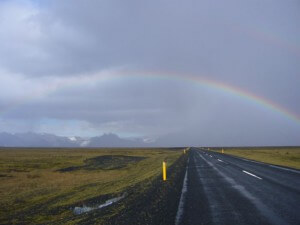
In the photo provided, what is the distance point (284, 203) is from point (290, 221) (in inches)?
112

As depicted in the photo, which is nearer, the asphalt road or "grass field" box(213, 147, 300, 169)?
the asphalt road

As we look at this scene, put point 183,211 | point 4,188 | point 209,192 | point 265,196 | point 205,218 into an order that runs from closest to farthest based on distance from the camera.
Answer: point 205,218 < point 183,211 < point 265,196 < point 209,192 < point 4,188

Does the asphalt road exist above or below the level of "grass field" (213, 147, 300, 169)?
below

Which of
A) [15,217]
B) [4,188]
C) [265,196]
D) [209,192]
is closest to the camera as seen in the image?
[265,196]

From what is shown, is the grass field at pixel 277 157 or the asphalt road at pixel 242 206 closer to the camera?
the asphalt road at pixel 242 206

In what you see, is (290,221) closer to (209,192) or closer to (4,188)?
(209,192)

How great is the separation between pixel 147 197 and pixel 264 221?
7312mm

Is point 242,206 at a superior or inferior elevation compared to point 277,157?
inferior

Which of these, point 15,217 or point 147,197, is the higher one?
point 147,197

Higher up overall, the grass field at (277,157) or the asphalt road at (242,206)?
the grass field at (277,157)

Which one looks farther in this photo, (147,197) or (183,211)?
(147,197)

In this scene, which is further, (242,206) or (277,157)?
(277,157)

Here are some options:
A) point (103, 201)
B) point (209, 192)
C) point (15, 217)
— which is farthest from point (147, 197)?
point (15, 217)

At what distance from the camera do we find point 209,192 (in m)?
14.6
